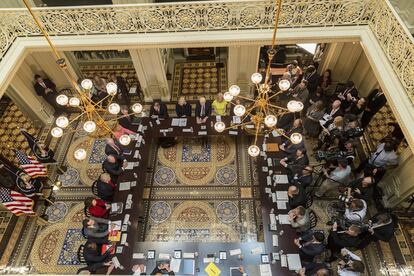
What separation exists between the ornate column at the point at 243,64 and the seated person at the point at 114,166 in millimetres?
4284

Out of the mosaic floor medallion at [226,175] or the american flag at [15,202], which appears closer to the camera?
the american flag at [15,202]

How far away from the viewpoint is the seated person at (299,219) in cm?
679

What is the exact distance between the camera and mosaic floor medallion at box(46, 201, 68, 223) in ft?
28.5

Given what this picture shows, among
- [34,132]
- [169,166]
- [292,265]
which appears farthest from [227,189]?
[34,132]

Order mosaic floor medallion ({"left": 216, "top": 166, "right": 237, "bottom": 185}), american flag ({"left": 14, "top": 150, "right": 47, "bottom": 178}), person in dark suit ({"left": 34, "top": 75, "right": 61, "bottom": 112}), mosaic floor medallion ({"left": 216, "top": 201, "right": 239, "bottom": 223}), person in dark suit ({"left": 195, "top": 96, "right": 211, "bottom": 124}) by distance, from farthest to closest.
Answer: person in dark suit ({"left": 34, "top": 75, "right": 61, "bottom": 112})
mosaic floor medallion ({"left": 216, "top": 166, "right": 237, "bottom": 185})
person in dark suit ({"left": 195, "top": 96, "right": 211, "bottom": 124})
mosaic floor medallion ({"left": 216, "top": 201, "right": 239, "bottom": 223})
american flag ({"left": 14, "top": 150, "right": 47, "bottom": 178})

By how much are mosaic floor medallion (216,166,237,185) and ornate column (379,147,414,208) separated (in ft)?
12.5

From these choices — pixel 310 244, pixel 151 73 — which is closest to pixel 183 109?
pixel 151 73

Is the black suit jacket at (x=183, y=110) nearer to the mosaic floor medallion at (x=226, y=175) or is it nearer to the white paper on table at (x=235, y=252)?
the mosaic floor medallion at (x=226, y=175)

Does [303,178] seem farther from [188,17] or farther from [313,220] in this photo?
[188,17]

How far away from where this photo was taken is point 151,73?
33.4ft

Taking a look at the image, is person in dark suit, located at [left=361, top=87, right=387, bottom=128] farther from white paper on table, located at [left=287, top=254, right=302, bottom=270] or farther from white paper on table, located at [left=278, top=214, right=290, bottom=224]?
white paper on table, located at [left=287, top=254, right=302, bottom=270]

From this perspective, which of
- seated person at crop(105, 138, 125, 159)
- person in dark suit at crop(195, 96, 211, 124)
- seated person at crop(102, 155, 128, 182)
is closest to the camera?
seated person at crop(102, 155, 128, 182)

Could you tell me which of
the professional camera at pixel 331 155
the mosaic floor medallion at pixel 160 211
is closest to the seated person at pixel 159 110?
the mosaic floor medallion at pixel 160 211

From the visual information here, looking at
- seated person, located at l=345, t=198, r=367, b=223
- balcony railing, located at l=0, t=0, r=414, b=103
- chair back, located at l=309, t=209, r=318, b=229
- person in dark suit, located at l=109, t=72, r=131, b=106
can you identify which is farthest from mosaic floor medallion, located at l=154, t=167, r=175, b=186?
seated person, located at l=345, t=198, r=367, b=223
